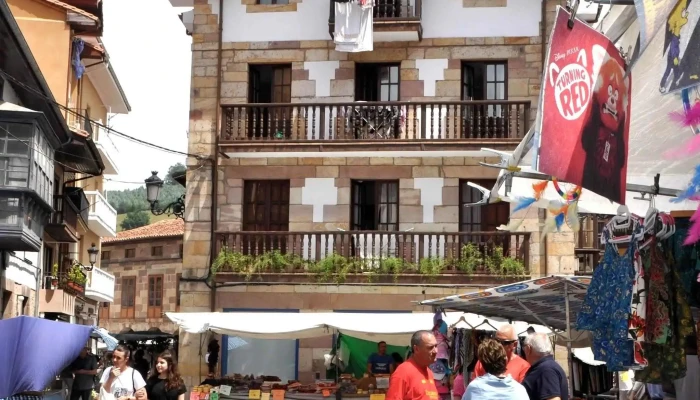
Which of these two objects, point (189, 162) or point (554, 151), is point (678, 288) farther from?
point (189, 162)

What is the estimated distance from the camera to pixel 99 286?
40000 mm

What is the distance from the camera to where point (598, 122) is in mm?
7598

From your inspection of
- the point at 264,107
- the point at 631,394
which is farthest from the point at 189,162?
the point at 631,394

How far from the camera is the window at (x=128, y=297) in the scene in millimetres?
56250

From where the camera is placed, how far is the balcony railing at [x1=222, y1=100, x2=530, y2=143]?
79.7ft

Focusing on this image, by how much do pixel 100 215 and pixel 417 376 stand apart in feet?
102

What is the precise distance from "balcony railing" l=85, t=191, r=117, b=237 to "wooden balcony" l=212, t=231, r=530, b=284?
43.6ft

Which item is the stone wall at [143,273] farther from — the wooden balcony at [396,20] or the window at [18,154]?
the wooden balcony at [396,20]

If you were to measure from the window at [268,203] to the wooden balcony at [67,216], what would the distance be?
24.8 feet

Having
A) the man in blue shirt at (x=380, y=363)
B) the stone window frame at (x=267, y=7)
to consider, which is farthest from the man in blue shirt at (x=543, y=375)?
the stone window frame at (x=267, y=7)

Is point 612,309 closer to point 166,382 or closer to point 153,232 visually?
point 166,382

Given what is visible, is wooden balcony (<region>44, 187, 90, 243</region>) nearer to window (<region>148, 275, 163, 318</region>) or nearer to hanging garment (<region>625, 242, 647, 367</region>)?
window (<region>148, 275, 163, 318</region>)

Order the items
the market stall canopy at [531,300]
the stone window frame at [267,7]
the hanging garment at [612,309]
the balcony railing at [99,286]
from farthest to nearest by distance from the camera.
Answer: the balcony railing at [99,286] → the stone window frame at [267,7] → the market stall canopy at [531,300] → the hanging garment at [612,309]

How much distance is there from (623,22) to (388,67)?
1759 centimetres
